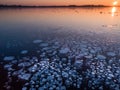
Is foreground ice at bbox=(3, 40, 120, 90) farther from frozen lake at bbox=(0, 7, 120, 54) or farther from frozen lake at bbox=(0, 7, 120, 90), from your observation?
frozen lake at bbox=(0, 7, 120, 54)

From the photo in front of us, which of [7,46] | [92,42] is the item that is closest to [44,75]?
[7,46]

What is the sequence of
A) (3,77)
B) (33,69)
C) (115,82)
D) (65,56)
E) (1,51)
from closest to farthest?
(115,82), (3,77), (33,69), (65,56), (1,51)

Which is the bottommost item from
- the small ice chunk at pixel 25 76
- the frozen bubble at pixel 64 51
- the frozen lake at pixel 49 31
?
the small ice chunk at pixel 25 76

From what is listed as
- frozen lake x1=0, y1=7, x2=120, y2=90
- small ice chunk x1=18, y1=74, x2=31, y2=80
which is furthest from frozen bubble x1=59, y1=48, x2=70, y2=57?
small ice chunk x1=18, y1=74, x2=31, y2=80

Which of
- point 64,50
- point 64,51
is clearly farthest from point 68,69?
point 64,50

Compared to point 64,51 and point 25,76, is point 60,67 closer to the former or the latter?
point 25,76

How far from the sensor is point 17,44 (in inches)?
413

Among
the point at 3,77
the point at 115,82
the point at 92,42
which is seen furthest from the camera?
the point at 92,42

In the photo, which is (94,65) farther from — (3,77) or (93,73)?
(3,77)

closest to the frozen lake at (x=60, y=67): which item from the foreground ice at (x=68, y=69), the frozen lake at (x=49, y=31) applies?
the foreground ice at (x=68, y=69)

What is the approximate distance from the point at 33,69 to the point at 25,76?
60cm

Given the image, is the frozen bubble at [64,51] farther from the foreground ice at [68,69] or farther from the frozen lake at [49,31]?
the frozen lake at [49,31]

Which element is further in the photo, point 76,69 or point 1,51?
point 1,51

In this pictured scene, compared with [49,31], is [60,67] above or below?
below
